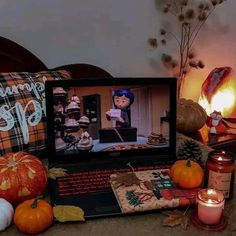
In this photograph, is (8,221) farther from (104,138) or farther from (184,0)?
(184,0)

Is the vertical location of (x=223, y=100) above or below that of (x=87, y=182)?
above

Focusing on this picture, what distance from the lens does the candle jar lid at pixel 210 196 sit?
0.80m

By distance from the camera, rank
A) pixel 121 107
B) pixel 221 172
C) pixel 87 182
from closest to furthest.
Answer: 1. pixel 221 172
2. pixel 87 182
3. pixel 121 107

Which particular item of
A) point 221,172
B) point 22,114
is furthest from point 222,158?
point 22,114

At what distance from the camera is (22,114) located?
1152mm

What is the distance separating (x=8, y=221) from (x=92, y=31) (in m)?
1.20

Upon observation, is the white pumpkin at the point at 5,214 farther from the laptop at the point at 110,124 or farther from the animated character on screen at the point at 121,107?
the animated character on screen at the point at 121,107

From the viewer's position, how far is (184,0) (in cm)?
176

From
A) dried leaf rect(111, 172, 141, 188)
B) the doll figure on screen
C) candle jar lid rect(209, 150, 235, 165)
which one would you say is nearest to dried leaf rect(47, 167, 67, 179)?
dried leaf rect(111, 172, 141, 188)

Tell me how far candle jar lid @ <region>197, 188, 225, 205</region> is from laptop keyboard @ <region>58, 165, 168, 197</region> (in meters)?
0.26

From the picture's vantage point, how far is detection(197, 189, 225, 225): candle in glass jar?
788 mm

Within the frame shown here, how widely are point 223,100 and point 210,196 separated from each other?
992 mm

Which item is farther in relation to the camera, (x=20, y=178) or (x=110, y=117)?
(x=110, y=117)

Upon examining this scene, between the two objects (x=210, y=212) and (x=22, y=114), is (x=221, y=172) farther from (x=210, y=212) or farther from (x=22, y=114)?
(x=22, y=114)
